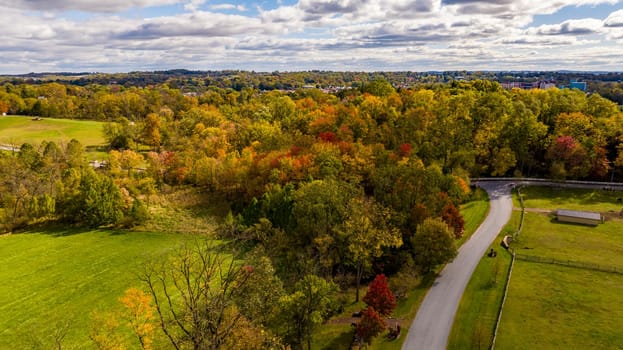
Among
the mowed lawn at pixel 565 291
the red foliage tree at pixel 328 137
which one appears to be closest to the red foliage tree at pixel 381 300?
the mowed lawn at pixel 565 291

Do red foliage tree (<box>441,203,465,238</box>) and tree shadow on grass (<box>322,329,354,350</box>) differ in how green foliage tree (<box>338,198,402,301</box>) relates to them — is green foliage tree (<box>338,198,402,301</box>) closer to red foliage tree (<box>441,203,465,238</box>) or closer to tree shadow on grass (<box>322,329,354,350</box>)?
tree shadow on grass (<box>322,329,354,350</box>)

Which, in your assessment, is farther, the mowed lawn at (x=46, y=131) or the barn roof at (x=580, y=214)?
the mowed lawn at (x=46, y=131)

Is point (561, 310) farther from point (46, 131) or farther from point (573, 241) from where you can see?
point (46, 131)

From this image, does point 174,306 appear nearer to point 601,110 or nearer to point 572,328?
point 572,328

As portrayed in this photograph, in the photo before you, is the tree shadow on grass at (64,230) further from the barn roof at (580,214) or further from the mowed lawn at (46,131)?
the barn roof at (580,214)

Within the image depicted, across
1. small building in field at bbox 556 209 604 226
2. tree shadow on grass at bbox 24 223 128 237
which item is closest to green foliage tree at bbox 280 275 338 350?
tree shadow on grass at bbox 24 223 128 237

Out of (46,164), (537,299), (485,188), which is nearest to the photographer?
(537,299)

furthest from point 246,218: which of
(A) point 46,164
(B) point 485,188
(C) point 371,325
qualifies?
(A) point 46,164
